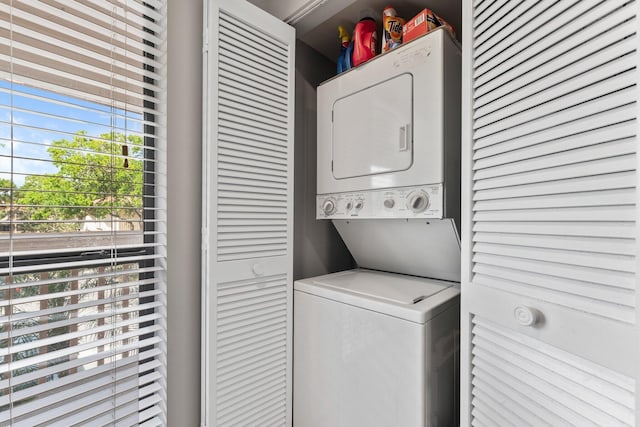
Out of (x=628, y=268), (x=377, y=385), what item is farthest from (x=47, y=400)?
(x=628, y=268)

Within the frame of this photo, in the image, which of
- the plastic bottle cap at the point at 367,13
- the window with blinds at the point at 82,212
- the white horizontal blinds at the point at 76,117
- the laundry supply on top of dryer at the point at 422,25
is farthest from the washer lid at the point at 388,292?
the plastic bottle cap at the point at 367,13

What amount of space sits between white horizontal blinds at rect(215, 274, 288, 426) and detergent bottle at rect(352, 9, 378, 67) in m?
1.48

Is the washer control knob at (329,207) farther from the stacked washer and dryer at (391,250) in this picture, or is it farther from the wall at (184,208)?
the wall at (184,208)

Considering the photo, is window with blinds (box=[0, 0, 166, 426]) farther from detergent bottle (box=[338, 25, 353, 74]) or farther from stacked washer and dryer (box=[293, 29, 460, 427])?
detergent bottle (box=[338, 25, 353, 74])

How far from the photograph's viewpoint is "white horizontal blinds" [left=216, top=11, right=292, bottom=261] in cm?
168

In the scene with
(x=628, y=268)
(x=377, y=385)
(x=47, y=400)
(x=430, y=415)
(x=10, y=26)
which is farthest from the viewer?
(x=377, y=385)

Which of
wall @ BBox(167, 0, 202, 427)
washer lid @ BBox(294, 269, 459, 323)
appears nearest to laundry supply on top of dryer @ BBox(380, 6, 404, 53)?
wall @ BBox(167, 0, 202, 427)

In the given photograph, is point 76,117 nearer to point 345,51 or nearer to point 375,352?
point 345,51

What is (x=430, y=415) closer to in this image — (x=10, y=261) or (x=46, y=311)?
(x=46, y=311)

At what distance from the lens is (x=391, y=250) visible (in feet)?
6.75

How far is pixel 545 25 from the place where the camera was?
99 cm

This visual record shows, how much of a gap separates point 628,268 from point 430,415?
3.41 feet

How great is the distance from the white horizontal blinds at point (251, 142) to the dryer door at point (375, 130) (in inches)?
13.5

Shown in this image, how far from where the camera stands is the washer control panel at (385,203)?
1.58 meters
